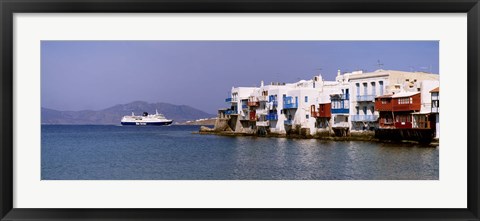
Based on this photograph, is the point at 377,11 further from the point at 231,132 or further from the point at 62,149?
the point at 231,132

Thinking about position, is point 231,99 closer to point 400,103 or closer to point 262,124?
point 400,103

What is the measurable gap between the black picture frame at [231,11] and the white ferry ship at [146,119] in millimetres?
1730

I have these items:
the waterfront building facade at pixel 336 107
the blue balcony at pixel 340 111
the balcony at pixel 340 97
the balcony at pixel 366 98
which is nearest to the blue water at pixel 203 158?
the waterfront building facade at pixel 336 107

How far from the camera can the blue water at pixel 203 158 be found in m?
5.07

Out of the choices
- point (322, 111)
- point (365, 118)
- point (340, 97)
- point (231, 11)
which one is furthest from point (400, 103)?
point (231, 11)

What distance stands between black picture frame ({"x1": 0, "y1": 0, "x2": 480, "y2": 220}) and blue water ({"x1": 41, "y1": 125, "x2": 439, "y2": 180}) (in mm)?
416

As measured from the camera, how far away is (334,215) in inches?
149

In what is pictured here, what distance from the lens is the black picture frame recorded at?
12.2 ft

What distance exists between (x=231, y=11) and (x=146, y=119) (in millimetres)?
2653

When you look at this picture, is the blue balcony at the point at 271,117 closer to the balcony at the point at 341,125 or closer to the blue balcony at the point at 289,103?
the blue balcony at the point at 289,103

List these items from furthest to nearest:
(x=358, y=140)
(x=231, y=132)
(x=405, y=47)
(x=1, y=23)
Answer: (x=358, y=140)
(x=231, y=132)
(x=405, y=47)
(x=1, y=23)

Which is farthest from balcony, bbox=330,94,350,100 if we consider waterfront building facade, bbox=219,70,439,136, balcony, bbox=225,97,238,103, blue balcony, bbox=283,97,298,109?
balcony, bbox=225,97,238,103

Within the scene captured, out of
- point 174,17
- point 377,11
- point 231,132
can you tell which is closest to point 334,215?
point 377,11

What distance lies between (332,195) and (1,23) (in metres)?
2.60
